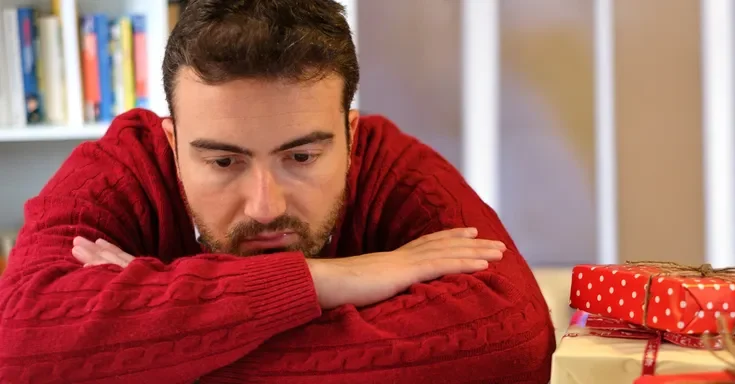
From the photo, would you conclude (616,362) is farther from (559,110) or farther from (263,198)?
(559,110)

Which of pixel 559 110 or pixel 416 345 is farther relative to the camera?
pixel 559 110

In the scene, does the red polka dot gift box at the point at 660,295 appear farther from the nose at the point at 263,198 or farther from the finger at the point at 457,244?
the nose at the point at 263,198

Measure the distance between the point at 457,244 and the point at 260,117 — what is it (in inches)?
12.7

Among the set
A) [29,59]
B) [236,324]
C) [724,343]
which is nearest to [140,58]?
[29,59]

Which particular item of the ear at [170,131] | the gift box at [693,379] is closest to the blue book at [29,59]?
the ear at [170,131]

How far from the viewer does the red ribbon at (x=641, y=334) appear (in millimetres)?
826

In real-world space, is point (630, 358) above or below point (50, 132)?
below

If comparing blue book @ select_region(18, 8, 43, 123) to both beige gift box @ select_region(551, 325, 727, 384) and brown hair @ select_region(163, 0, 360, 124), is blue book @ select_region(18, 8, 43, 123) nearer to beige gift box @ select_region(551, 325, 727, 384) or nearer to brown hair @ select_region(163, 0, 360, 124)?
brown hair @ select_region(163, 0, 360, 124)

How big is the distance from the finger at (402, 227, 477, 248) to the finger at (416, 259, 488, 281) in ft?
0.23

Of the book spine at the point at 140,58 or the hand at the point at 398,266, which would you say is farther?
the book spine at the point at 140,58

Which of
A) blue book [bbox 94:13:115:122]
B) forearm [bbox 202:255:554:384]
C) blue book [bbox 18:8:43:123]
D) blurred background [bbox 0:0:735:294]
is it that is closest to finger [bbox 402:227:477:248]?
forearm [bbox 202:255:554:384]

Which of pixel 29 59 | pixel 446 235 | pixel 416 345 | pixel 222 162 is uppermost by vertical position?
pixel 29 59

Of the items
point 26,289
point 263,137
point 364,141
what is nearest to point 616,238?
point 364,141

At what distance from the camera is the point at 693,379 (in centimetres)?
73
